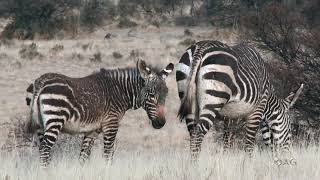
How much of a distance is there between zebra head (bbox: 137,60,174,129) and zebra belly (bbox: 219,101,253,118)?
1.03 metres

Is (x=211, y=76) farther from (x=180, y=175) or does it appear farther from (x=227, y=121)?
(x=180, y=175)

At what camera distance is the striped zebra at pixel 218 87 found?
30.3 feet

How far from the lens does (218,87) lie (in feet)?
30.3

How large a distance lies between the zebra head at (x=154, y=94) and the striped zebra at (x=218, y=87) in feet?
2.53

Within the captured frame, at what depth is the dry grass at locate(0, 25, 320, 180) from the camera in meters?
7.27

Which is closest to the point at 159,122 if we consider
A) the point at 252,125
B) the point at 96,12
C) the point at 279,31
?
the point at 252,125

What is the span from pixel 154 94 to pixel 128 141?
6768 mm

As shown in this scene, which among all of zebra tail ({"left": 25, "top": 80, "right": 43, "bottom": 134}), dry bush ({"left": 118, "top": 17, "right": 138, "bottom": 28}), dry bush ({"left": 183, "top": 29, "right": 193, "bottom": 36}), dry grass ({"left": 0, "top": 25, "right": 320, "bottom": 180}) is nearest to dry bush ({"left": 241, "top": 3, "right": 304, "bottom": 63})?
dry grass ({"left": 0, "top": 25, "right": 320, "bottom": 180})

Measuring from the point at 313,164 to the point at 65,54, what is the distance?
76.1ft

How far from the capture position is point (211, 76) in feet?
30.4

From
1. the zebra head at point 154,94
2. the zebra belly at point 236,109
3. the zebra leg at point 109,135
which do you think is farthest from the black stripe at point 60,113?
the zebra belly at point 236,109

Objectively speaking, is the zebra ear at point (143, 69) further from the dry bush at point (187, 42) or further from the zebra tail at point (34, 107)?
the dry bush at point (187, 42)

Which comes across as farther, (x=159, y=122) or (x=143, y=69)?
(x=143, y=69)

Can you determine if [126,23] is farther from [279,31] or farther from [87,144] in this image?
[87,144]
